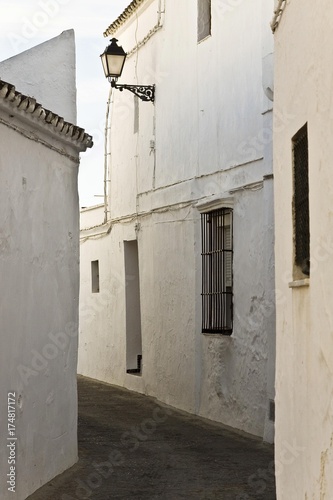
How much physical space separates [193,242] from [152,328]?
8.13 ft

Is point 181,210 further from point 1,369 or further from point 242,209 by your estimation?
point 1,369

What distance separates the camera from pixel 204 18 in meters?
14.7

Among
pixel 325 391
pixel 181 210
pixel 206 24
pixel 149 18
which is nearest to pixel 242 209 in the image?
pixel 181 210

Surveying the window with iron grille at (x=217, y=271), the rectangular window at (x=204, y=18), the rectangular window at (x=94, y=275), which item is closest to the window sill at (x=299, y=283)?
the window with iron grille at (x=217, y=271)

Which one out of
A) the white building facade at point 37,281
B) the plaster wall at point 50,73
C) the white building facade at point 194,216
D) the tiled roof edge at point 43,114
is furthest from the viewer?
the white building facade at point 194,216

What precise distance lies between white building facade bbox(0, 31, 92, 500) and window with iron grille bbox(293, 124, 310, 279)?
8.22 ft

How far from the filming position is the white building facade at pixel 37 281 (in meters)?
8.33

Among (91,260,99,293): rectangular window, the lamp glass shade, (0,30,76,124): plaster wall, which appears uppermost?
the lamp glass shade

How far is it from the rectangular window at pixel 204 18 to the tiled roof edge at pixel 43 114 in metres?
4.54

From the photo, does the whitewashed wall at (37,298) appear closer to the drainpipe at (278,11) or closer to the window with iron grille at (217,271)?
the drainpipe at (278,11)

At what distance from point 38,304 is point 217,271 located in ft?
16.0

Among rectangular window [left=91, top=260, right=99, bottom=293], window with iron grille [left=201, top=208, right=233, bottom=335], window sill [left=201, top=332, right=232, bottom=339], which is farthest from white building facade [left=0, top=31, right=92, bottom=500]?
rectangular window [left=91, top=260, right=99, bottom=293]

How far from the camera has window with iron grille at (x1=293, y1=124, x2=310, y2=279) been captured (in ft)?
20.9

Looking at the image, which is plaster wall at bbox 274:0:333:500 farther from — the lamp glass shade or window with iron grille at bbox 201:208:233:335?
the lamp glass shade
